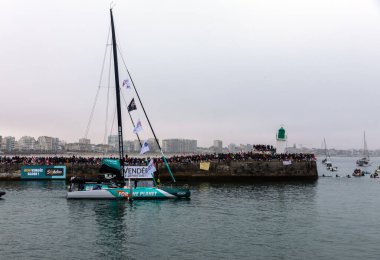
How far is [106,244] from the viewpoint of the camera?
940 inches

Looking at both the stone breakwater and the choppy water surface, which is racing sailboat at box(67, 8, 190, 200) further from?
the stone breakwater

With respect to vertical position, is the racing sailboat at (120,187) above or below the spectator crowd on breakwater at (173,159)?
below

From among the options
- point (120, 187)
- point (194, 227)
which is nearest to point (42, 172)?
point (120, 187)

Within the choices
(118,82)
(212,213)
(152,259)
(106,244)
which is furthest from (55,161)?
(152,259)

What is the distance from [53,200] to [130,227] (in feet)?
49.8

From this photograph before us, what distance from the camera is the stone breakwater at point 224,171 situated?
62406mm

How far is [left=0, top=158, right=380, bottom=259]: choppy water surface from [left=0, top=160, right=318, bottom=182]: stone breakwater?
55.9ft

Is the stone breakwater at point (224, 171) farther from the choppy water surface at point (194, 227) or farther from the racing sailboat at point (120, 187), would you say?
the racing sailboat at point (120, 187)

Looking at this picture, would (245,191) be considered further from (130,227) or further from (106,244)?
(106,244)

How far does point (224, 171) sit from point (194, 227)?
119ft

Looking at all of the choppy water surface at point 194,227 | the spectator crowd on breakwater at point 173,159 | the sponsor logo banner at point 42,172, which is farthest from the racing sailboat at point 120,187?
the sponsor logo banner at point 42,172

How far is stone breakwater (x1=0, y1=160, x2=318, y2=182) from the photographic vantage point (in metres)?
62.4

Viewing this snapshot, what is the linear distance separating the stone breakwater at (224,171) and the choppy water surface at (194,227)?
671 inches

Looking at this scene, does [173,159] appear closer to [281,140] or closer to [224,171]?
[224,171]
